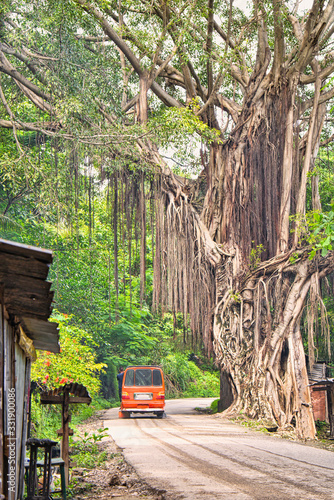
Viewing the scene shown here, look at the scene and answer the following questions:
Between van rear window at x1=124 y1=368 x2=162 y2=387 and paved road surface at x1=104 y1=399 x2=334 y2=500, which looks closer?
paved road surface at x1=104 y1=399 x2=334 y2=500

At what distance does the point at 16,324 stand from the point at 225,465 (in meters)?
4.21

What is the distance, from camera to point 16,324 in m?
4.59

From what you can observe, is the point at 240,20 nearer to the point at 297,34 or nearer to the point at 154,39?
the point at 297,34

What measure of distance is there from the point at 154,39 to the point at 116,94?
5.40 feet

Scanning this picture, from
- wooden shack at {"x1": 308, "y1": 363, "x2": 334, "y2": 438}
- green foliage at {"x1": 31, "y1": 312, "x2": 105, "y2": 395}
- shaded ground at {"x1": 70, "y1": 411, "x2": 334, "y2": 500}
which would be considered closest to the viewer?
shaded ground at {"x1": 70, "y1": 411, "x2": 334, "y2": 500}

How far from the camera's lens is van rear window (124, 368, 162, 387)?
1698cm

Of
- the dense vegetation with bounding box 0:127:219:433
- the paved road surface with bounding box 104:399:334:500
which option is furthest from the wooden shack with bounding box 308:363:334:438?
the dense vegetation with bounding box 0:127:219:433

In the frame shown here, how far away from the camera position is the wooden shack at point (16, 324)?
11.5ft

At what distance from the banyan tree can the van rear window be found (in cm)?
192

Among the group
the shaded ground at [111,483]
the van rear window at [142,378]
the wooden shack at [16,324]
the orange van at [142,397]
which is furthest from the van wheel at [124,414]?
the wooden shack at [16,324]

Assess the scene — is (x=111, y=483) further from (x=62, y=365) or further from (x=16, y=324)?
(x=62, y=365)

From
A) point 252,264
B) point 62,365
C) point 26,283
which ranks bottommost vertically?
point 62,365

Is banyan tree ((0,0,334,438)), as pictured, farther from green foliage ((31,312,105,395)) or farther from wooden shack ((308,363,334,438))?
green foliage ((31,312,105,395))

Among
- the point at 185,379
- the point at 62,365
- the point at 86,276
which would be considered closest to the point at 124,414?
the point at 62,365
